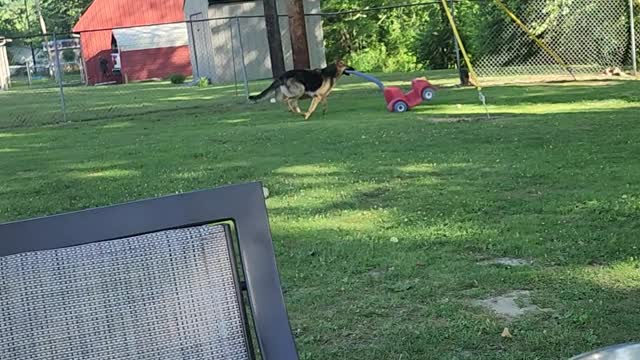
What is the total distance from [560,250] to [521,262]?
28 cm

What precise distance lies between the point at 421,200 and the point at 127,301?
4729mm

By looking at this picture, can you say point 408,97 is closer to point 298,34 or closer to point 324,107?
point 324,107

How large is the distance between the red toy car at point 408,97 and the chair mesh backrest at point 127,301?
11436mm

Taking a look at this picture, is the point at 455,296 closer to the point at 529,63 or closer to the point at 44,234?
the point at 44,234

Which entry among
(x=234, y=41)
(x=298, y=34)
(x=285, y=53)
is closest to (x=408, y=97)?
(x=298, y=34)

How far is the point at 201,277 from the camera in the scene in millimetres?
1642

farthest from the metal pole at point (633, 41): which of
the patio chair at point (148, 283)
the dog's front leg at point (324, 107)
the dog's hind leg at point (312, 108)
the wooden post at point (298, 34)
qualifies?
the patio chair at point (148, 283)

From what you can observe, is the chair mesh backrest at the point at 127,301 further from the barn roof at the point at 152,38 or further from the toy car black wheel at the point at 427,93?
the barn roof at the point at 152,38

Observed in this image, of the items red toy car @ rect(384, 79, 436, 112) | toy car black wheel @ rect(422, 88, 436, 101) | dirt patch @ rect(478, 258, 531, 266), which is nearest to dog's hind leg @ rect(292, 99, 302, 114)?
red toy car @ rect(384, 79, 436, 112)

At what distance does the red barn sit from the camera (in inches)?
1495

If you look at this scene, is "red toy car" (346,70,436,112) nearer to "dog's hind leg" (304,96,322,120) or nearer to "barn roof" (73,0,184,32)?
"dog's hind leg" (304,96,322,120)

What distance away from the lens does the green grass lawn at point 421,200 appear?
3.67 m

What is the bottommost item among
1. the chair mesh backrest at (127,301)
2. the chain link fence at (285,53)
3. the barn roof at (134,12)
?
the chain link fence at (285,53)

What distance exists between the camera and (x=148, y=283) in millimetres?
1623
